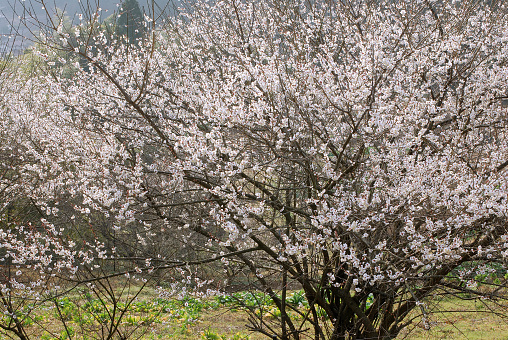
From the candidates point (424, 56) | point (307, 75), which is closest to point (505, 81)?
point (424, 56)

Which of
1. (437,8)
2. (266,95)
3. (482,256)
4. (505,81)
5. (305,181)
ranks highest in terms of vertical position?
(437,8)

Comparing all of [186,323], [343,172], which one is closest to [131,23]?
[186,323]

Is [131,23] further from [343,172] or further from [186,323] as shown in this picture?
A: [343,172]

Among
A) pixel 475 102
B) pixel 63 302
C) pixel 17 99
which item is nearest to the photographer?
pixel 475 102

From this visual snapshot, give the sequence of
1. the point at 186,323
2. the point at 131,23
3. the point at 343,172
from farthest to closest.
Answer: the point at 131,23, the point at 186,323, the point at 343,172

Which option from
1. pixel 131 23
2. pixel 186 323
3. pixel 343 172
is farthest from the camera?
pixel 131 23

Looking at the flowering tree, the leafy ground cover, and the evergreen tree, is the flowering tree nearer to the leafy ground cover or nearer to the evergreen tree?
the evergreen tree

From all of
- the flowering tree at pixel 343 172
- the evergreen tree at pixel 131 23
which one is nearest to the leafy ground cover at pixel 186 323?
the flowering tree at pixel 343 172

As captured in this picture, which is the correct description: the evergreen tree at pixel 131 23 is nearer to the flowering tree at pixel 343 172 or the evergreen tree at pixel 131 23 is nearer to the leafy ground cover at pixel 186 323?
the flowering tree at pixel 343 172

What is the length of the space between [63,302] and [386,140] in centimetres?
711

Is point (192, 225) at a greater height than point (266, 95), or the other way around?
point (266, 95)

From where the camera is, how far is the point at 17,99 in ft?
44.0

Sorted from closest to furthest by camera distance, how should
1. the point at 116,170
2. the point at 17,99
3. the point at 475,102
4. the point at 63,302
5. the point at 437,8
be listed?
the point at 116,170
the point at 475,102
the point at 437,8
the point at 63,302
the point at 17,99

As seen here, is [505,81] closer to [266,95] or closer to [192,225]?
[266,95]
